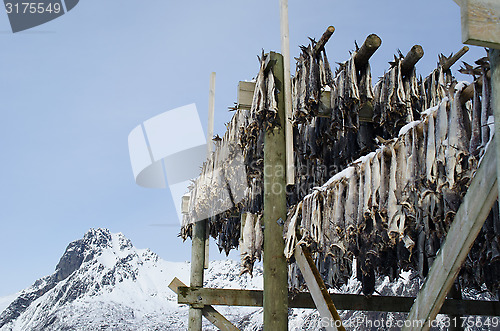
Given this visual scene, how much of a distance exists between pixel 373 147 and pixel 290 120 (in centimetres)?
145

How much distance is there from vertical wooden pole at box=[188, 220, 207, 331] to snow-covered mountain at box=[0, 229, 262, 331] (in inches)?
3509

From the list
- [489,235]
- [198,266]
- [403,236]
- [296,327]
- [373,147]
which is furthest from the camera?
[296,327]

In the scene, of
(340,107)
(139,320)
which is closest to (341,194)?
(340,107)

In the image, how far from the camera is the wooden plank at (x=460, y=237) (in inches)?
118

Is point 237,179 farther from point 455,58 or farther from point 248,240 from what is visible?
point 455,58

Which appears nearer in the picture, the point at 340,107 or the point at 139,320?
the point at 340,107

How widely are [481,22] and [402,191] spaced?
63.8 inches

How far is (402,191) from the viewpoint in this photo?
407 cm

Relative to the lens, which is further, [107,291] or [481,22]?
[107,291]

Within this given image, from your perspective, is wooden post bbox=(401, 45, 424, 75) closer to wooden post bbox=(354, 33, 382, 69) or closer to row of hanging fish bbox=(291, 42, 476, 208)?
row of hanging fish bbox=(291, 42, 476, 208)

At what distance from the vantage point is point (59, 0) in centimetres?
754

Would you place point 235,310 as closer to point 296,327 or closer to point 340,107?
point 296,327

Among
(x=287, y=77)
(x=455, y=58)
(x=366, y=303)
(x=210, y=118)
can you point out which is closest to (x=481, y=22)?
(x=287, y=77)

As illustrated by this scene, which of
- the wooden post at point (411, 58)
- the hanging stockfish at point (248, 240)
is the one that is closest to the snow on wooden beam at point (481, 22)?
the wooden post at point (411, 58)
